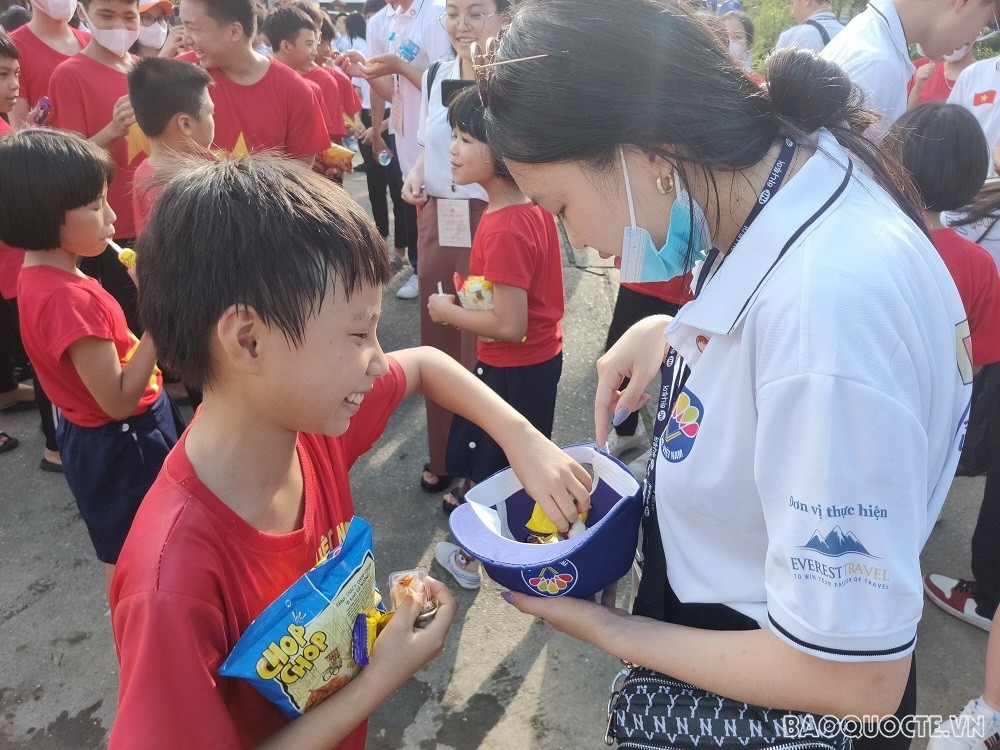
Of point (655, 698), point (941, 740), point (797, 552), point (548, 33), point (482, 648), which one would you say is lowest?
point (482, 648)

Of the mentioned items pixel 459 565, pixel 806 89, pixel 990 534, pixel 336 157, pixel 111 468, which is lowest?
pixel 459 565

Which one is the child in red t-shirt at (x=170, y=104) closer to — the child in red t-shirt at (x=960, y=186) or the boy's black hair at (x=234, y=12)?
the boy's black hair at (x=234, y=12)

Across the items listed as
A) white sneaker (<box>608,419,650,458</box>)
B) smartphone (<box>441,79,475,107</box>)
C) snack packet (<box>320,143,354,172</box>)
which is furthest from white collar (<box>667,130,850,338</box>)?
snack packet (<box>320,143,354,172</box>)

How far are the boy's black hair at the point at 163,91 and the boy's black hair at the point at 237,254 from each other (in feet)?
7.00

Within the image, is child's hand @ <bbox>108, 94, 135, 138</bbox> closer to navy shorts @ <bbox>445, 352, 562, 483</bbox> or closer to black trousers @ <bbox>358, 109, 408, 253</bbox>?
navy shorts @ <bbox>445, 352, 562, 483</bbox>

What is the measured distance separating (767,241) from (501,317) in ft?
5.48

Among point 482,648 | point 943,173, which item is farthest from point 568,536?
point 943,173

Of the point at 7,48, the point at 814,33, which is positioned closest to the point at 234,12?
the point at 7,48

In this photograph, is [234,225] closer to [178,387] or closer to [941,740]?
[941,740]

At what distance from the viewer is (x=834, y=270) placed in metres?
0.87

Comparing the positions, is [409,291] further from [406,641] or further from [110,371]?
[406,641]

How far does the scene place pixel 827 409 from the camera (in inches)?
32.3

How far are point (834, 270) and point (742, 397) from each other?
0.20m

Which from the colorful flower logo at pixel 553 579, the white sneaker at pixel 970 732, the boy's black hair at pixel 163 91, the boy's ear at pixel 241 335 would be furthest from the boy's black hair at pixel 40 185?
the white sneaker at pixel 970 732
